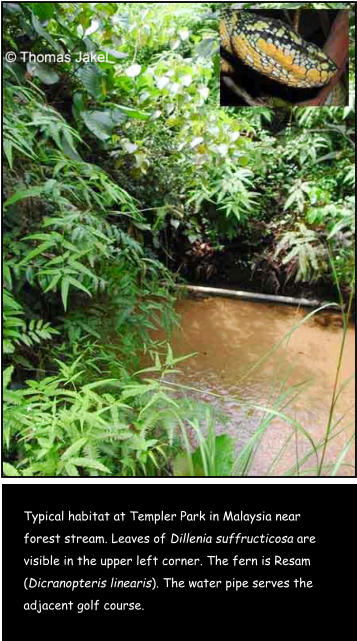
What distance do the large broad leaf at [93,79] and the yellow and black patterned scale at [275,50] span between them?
27 cm

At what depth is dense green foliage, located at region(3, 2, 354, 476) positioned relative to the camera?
0.91 meters

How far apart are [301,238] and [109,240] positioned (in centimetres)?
48

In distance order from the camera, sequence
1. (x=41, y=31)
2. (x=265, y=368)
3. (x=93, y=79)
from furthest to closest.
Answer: (x=265, y=368) < (x=93, y=79) < (x=41, y=31)

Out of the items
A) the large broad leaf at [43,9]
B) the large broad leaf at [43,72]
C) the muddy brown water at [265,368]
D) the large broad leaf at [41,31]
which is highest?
the large broad leaf at [43,9]

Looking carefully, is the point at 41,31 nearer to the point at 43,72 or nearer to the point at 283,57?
the point at 43,72

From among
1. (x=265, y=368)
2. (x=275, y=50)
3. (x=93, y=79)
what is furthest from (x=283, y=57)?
(x=265, y=368)

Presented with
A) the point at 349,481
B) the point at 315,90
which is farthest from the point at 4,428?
the point at 315,90

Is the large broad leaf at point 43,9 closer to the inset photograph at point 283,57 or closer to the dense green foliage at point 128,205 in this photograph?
the dense green foliage at point 128,205

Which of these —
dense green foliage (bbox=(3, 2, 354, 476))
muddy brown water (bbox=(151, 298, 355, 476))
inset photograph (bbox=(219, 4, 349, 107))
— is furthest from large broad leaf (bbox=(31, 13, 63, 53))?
muddy brown water (bbox=(151, 298, 355, 476))

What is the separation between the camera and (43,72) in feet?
3.26

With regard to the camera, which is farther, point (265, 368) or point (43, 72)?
point (265, 368)

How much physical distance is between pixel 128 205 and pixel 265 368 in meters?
0.50

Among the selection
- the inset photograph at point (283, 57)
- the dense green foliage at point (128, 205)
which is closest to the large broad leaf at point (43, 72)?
the dense green foliage at point (128, 205)

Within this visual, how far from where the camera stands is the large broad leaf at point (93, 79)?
1062mm
